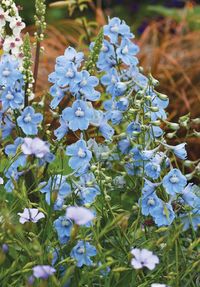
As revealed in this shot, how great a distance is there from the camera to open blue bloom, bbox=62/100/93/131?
1951 mm

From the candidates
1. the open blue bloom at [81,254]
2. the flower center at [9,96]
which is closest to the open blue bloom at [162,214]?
the open blue bloom at [81,254]

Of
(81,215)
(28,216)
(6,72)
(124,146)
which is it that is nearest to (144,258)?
(81,215)

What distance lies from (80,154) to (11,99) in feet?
0.91

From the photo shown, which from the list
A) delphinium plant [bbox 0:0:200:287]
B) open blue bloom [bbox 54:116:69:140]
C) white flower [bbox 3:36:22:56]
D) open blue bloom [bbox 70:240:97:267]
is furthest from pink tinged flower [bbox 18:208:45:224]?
white flower [bbox 3:36:22:56]

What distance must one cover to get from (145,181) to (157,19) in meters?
→ 3.99

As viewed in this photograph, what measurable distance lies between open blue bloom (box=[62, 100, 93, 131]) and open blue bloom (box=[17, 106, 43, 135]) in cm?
11

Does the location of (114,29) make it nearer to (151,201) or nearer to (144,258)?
(151,201)

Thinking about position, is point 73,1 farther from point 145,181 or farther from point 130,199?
point 145,181

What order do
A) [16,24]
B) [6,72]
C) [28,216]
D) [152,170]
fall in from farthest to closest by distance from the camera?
[16,24] < [6,72] < [152,170] < [28,216]

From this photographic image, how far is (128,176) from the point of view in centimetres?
208

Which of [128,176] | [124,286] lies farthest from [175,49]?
[124,286]

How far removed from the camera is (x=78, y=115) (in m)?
1.95

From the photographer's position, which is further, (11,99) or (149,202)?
(11,99)

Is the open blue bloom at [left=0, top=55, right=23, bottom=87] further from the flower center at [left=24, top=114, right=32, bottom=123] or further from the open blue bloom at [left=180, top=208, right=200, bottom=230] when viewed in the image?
the open blue bloom at [left=180, top=208, right=200, bottom=230]
